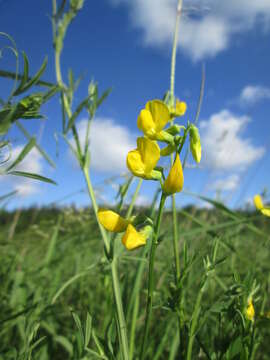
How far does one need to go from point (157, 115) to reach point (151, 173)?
0.17 meters

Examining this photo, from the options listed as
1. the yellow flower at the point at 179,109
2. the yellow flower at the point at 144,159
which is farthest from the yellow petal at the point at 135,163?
the yellow flower at the point at 179,109

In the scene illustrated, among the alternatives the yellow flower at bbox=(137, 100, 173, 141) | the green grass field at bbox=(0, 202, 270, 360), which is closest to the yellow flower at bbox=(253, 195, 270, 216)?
the green grass field at bbox=(0, 202, 270, 360)

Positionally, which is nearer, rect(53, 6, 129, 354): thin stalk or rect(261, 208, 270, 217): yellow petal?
rect(53, 6, 129, 354): thin stalk

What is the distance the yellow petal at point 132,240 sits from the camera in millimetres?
776

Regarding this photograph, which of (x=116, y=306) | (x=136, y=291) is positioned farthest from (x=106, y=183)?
(x=116, y=306)

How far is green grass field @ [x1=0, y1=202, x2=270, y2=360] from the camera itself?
891mm

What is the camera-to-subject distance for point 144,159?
851mm

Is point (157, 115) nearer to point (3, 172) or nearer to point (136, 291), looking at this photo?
point (3, 172)

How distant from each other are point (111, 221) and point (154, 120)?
31 centimetres

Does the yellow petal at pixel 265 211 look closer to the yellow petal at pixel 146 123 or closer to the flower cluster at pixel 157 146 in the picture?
the flower cluster at pixel 157 146

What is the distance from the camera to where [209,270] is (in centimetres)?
93

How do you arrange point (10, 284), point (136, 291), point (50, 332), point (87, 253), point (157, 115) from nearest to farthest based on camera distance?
point (157, 115)
point (136, 291)
point (50, 332)
point (10, 284)
point (87, 253)

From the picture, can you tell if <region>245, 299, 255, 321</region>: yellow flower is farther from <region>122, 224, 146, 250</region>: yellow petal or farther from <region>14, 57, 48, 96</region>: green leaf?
<region>14, 57, 48, 96</region>: green leaf

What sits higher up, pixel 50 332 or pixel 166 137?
pixel 166 137
